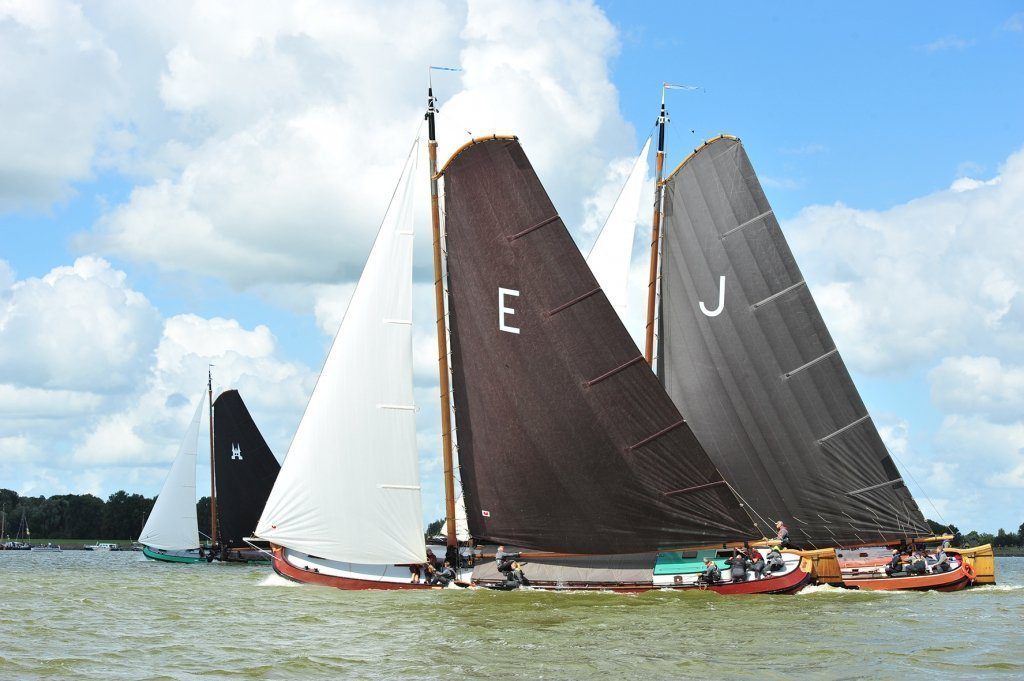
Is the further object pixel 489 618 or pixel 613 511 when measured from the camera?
pixel 613 511

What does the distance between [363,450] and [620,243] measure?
12983 millimetres

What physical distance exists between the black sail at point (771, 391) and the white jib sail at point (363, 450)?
36.2 feet

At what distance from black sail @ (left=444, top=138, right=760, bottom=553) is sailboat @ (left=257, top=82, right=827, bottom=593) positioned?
0.15ft

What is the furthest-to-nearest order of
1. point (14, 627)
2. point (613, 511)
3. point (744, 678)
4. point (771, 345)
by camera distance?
point (771, 345)
point (613, 511)
point (14, 627)
point (744, 678)

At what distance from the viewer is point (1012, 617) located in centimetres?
3647

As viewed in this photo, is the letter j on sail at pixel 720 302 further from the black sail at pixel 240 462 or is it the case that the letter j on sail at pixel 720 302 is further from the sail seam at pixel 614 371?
the black sail at pixel 240 462

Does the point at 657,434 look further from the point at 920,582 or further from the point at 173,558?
the point at 173,558

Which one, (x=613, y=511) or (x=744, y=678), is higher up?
(x=613, y=511)

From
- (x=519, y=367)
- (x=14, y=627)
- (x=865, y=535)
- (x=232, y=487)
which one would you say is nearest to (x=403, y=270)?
(x=519, y=367)

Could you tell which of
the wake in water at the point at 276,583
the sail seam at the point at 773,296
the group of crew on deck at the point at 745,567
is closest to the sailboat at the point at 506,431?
the group of crew on deck at the point at 745,567

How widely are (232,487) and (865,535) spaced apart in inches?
2261

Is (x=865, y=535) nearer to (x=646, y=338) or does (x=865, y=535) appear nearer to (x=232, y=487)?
(x=646, y=338)

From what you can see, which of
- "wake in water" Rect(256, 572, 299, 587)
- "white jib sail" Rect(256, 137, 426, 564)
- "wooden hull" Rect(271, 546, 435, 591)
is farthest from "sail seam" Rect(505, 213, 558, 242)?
"wake in water" Rect(256, 572, 299, 587)

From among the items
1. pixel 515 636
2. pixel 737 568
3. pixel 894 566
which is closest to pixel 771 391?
pixel 894 566
